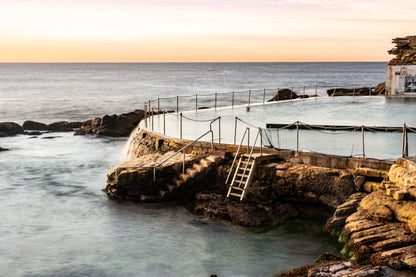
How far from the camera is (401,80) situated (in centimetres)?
3397

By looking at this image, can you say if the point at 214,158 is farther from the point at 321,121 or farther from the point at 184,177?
the point at 321,121

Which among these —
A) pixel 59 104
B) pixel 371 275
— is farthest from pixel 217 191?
pixel 59 104

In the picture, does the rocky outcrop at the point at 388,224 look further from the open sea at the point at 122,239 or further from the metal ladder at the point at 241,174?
the metal ladder at the point at 241,174

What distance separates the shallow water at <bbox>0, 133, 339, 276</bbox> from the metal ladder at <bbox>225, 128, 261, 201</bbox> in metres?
1.40

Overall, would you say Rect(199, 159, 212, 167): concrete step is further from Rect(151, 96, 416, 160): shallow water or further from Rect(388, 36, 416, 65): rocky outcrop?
Rect(388, 36, 416, 65): rocky outcrop

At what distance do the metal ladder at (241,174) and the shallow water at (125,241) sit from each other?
1.40 metres

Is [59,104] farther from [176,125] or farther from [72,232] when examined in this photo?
[72,232]

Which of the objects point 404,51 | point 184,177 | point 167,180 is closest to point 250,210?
point 184,177

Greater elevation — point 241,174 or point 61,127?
point 241,174

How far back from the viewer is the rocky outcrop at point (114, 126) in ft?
98.9

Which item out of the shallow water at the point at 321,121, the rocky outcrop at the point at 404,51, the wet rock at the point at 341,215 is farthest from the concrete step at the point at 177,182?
the rocky outcrop at the point at 404,51

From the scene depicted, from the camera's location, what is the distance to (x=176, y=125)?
20.3m

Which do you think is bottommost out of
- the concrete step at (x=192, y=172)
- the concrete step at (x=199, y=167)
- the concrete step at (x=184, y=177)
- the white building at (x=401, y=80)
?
the concrete step at (x=184, y=177)

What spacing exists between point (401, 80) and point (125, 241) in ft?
91.1
